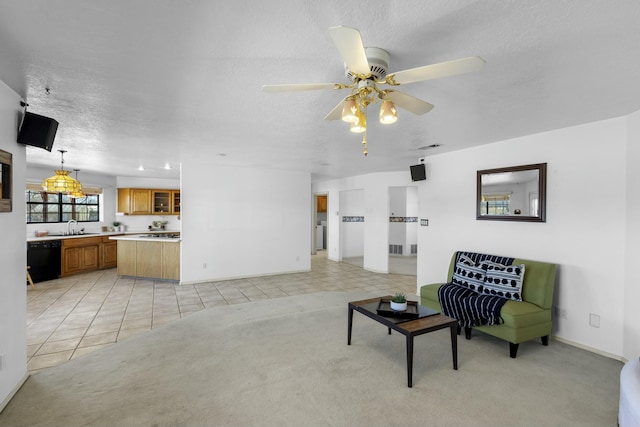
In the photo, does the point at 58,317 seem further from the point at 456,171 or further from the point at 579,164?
the point at 579,164

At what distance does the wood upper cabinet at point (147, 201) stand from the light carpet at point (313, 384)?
5675 millimetres

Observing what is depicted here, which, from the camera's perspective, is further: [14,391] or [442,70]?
[14,391]

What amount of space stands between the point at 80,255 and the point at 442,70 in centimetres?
814

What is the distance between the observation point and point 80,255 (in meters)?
6.75

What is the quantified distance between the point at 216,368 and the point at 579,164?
424cm

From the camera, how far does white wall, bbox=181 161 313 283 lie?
5996mm

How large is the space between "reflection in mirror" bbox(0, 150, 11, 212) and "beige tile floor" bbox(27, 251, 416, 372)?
1557mm

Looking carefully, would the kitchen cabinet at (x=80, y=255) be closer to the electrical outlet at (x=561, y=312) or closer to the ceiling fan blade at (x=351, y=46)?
the ceiling fan blade at (x=351, y=46)

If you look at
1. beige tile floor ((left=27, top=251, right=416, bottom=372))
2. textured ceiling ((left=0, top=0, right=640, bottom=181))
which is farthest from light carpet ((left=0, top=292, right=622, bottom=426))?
textured ceiling ((left=0, top=0, right=640, bottom=181))

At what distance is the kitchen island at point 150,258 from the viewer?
5.99 metres

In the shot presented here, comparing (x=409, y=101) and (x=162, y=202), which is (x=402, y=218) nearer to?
(x=162, y=202)

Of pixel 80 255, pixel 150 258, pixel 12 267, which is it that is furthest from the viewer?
pixel 80 255

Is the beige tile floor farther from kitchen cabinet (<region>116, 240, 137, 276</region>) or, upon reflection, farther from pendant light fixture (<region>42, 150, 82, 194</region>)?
pendant light fixture (<region>42, 150, 82, 194</region>)

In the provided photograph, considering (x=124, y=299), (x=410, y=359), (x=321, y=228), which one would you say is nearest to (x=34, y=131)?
(x=124, y=299)
